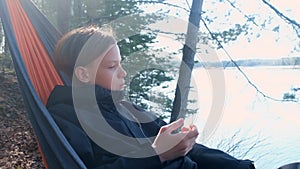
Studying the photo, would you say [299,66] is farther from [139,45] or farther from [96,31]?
[96,31]

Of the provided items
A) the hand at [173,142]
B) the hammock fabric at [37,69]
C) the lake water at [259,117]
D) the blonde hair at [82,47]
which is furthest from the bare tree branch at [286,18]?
the hand at [173,142]

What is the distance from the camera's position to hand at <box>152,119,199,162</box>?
1043 mm

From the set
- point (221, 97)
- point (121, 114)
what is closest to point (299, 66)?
point (221, 97)

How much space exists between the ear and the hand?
1.13 feet

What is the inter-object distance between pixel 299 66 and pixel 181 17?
1.39 meters

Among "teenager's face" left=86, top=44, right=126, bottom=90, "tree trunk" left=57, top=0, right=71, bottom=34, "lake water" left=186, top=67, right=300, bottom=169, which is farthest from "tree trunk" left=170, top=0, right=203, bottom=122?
"teenager's face" left=86, top=44, right=126, bottom=90

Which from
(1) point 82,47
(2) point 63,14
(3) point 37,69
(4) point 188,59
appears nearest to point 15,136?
(2) point 63,14

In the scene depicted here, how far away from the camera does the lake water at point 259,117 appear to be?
403 centimetres

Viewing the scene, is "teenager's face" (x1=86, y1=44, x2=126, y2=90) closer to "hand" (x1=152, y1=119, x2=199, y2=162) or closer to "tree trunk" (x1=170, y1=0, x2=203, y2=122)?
"hand" (x1=152, y1=119, x2=199, y2=162)

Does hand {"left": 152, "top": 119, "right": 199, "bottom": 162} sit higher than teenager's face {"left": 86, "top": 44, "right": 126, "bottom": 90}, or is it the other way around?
teenager's face {"left": 86, "top": 44, "right": 126, "bottom": 90}

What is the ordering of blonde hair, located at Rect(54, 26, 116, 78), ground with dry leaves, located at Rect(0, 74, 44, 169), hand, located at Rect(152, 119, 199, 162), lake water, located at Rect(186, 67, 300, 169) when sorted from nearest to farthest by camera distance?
hand, located at Rect(152, 119, 199, 162) → blonde hair, located at Rect(54, 26, 116, 78) → ground with dry leaves, located at Rect(0, 74, 44, 169) → lake water, located at Rect(186, 67, 300, 169)

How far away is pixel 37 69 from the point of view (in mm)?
1698

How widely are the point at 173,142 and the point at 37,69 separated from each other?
2.88 feet

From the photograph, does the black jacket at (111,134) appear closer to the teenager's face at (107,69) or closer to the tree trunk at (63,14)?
the teenager's face at (107,69)
